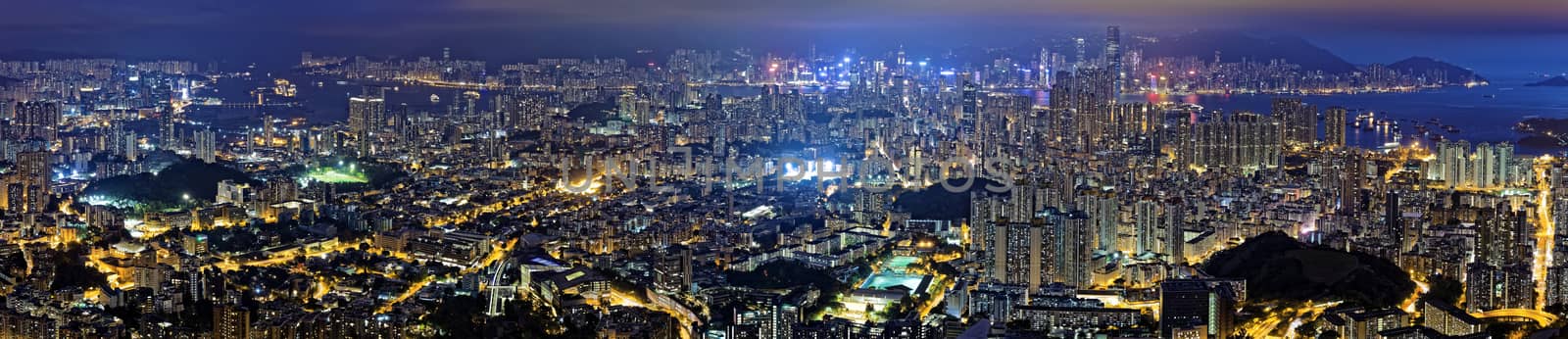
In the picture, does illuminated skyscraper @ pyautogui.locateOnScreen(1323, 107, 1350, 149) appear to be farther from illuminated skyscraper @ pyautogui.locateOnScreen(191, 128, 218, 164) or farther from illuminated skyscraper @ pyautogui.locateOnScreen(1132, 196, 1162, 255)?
illuminated skyscraper @ pyautogui.locateOnScreen(191, 128, 218, 164)

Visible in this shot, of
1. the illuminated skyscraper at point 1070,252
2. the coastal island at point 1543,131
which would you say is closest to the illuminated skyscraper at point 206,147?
the illuminated skyscraper at point 1070,252

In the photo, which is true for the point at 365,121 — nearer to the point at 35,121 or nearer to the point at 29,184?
the point at 35,121

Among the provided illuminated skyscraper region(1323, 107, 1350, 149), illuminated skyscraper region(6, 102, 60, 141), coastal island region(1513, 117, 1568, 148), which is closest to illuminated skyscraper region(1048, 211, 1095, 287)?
illuminated skyscraper region(1323, 107, 1350, 149)

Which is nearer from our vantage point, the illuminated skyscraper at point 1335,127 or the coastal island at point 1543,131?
Answer: the coastal island at point 1543,131

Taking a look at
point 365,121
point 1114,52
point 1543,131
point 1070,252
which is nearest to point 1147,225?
point 1070,252

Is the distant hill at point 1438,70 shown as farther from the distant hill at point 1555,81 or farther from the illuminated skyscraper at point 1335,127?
the illuminated skyscraper at point 1335,127

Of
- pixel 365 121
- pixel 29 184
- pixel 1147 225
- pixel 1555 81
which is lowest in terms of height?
pixel 1147 225
